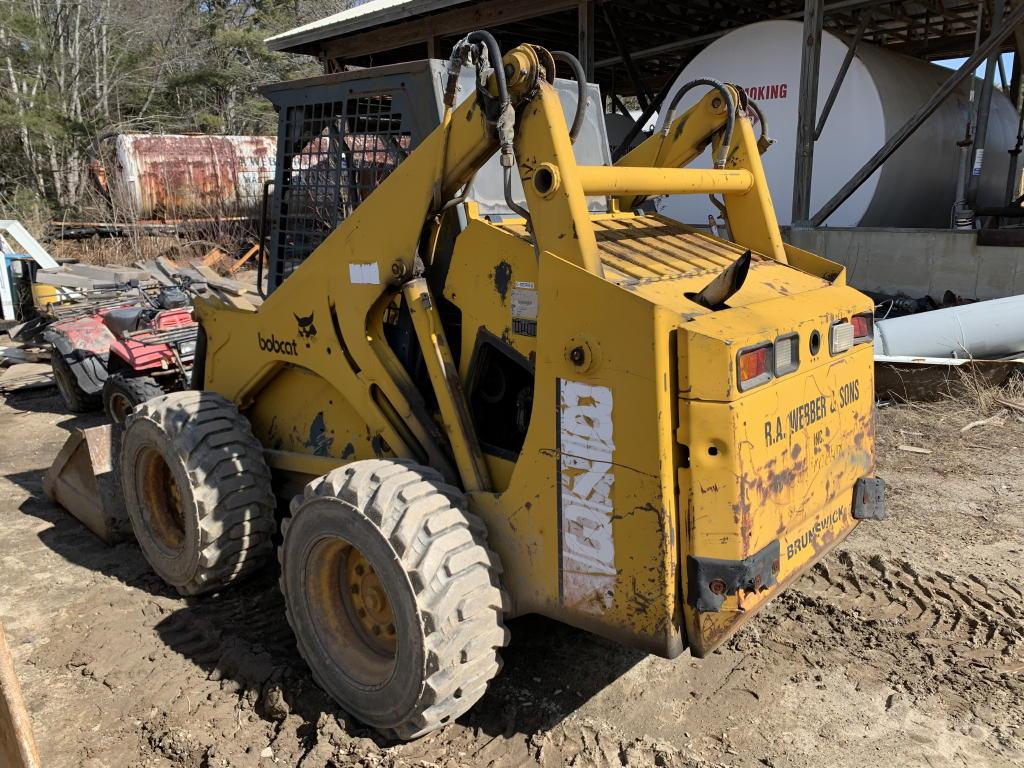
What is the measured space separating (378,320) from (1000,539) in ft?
11.5

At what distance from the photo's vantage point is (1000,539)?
14.2 feet

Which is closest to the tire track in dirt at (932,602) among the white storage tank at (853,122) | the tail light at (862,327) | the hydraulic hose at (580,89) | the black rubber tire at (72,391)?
the tail light at (862,327)

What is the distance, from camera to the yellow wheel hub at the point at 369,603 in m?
3.05

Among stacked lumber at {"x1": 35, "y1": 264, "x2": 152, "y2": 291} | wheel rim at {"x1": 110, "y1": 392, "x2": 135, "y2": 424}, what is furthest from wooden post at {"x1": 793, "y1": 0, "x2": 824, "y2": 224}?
stacked lumber at {"x1": 35, "y1": 264, "x2": 152, "y2": 291}

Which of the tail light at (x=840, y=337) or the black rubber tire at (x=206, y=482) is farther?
the black rubber tire at (x=206, y=482)

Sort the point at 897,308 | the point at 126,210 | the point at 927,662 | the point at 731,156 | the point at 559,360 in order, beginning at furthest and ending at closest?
the point at 126,210, the point at 897,308, the point at 731,156, the point at 927,662, the point at 559,360

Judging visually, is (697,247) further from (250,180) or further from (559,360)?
(250,180)

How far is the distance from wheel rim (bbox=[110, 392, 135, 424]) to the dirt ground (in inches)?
89.3

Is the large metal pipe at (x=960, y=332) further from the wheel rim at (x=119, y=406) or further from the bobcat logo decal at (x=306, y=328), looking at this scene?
the wheel rim at (x=119, y=406)

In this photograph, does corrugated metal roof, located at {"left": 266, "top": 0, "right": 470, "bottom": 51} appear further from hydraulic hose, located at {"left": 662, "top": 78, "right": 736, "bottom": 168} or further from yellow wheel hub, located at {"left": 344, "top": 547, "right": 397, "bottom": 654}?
yellow wheel hub, located at {"left": 344, "top": 547, "right": 397, "bottom": 654}

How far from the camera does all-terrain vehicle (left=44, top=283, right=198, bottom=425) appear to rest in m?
6.77

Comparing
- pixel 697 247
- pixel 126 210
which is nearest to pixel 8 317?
pixel 126 210

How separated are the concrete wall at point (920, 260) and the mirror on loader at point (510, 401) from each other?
5717 mm

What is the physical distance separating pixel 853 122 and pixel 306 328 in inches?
333
